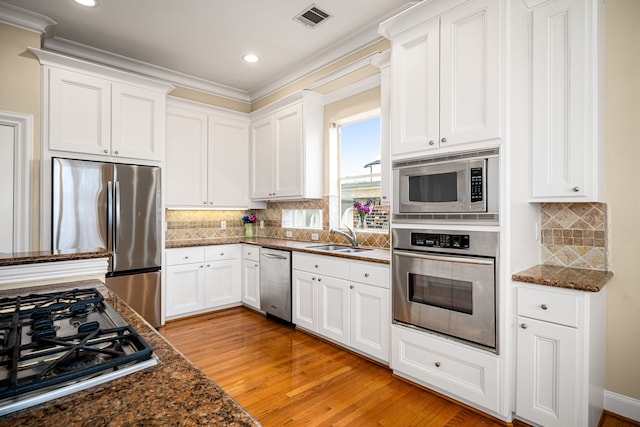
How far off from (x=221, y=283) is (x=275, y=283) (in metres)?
0.85

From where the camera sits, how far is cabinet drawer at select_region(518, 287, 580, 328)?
6.03 feet

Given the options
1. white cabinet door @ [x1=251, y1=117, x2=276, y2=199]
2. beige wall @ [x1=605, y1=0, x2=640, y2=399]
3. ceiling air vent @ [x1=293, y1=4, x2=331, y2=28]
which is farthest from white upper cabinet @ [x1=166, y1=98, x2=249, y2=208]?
beige wall @ [x1=605, y1=0, x2=640, y2=399]

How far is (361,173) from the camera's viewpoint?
12.5ft

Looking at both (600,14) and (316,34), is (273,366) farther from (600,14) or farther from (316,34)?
(600,14)

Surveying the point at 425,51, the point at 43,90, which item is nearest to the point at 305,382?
the point at 425,51

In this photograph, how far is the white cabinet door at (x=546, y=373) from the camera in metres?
1.83

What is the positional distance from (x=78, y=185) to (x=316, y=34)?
2.67 m

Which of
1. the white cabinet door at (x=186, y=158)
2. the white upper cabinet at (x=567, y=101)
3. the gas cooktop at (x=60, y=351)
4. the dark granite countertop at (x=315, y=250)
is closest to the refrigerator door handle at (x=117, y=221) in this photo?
the dark granite countertop at (x=315, y=250)

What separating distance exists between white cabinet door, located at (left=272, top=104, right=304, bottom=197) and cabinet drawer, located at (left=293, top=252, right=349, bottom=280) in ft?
2.75

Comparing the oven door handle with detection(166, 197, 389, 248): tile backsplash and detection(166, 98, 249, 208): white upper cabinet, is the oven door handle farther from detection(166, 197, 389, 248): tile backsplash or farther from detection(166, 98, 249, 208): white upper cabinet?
detection(166, 98, 249, 208): white upper cabinet

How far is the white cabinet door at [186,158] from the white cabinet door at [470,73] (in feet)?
10.1

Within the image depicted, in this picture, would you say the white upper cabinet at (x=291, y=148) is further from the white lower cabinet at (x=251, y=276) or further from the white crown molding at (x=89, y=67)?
the white crown molding at (x=89, y=67)

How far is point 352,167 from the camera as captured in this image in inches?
154

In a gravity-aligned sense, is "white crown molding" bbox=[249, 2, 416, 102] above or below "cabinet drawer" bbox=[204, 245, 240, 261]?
above
